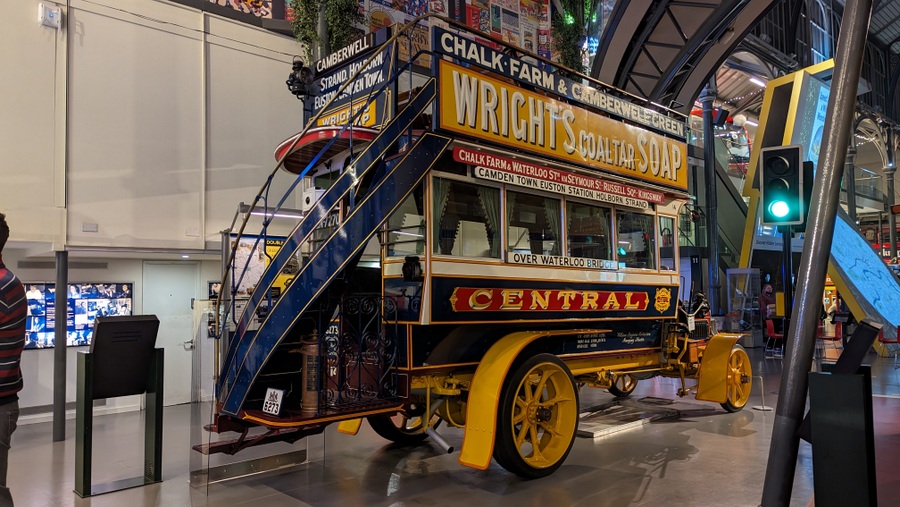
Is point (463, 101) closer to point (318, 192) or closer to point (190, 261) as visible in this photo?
point (318, 192)

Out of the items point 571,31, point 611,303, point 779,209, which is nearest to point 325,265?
point 611,303

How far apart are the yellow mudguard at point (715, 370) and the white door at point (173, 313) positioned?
733 cm

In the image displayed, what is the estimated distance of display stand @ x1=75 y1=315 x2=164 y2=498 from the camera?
548cm

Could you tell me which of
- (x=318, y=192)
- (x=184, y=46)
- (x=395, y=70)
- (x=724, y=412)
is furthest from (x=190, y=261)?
(x=724, y=412)

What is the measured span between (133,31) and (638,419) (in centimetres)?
871

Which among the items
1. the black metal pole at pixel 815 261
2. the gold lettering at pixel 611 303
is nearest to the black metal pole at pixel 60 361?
the gold lettering at pixel 611 303

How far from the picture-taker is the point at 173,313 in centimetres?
1020

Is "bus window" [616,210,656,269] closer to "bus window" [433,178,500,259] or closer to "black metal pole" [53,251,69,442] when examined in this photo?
"bus window" [433,178,500,259]

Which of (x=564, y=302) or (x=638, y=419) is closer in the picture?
(x=564, y=302)

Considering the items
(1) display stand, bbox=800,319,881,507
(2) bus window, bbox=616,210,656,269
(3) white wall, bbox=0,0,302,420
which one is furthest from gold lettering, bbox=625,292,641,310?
(3) white wall, bbox=0,0,302,420

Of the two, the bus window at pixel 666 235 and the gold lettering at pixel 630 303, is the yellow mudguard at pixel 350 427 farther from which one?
the bus window at pixel 666 235

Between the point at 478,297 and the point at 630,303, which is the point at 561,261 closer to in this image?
the point at 478,297

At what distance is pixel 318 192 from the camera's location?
5.80 m

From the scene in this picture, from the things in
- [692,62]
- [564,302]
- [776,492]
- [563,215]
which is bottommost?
[776,492]
